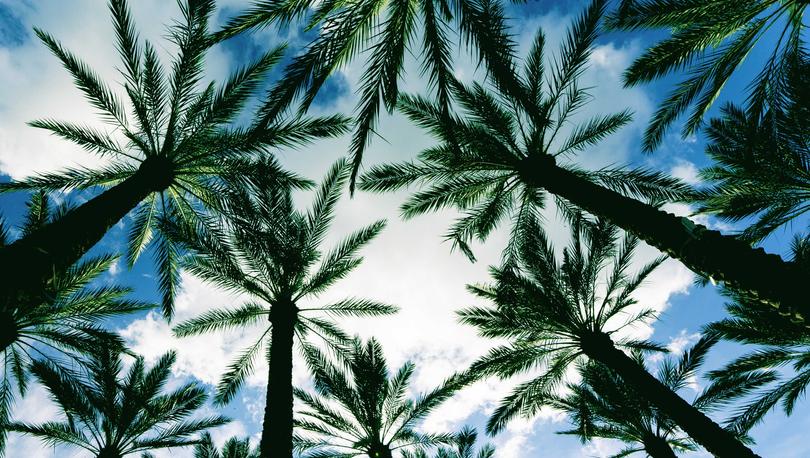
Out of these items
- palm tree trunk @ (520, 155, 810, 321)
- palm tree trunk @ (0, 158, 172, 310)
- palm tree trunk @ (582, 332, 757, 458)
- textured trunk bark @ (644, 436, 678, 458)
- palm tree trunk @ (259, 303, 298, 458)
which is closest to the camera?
palm tree trunk @ (520, 155, 810, 321)

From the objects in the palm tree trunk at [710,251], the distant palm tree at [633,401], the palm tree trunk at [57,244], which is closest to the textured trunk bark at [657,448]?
the distant palm tree at [633,401]

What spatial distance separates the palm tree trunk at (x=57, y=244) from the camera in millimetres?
3896

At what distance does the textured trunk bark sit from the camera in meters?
11.0

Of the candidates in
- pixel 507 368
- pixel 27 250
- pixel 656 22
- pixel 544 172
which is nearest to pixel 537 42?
pixel 656 22

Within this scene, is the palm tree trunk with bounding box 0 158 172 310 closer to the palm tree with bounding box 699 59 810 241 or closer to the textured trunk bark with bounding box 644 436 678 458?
the palm tree with bounding box 699 59 810 241

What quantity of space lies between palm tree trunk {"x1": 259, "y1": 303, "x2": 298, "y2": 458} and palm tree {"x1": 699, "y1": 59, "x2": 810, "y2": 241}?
8.44m

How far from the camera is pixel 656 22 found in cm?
637

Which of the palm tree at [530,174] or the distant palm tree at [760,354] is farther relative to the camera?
the distant palm tree at [760,354]

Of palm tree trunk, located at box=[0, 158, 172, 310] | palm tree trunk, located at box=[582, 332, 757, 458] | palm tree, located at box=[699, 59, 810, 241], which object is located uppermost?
palm tree, located at box=[699, 59, 810, 241]

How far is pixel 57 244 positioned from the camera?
14.6 feet

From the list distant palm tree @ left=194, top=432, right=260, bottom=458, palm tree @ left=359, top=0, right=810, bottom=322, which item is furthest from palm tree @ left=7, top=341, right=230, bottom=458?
palm tree @ left=359, top=0, right=810, bottom=322

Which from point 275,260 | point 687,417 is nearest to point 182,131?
point 275,260

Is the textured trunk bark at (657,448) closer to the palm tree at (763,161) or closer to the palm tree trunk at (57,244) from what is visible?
the palm tree at (763,161)

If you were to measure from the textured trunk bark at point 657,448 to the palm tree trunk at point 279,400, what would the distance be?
9954 millimetres
